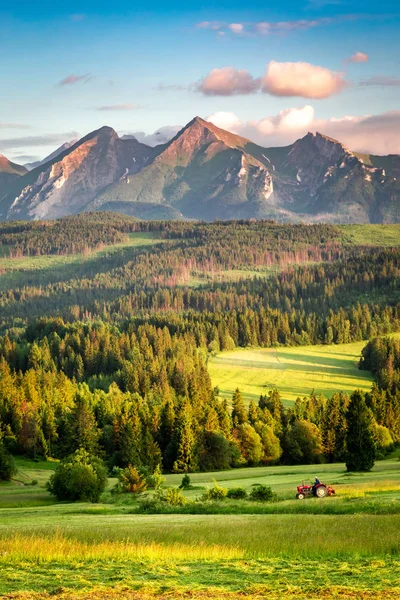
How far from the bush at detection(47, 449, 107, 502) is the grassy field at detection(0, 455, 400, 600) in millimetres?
25689

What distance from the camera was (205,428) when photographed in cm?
12175

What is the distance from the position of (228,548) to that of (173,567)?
3.93 meters

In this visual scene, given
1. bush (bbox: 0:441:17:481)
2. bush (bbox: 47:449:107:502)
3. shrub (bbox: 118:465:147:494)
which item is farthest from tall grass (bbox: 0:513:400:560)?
bush (bbox: 0:441:17:481)

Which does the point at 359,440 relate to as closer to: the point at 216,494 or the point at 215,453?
the point at 216,494

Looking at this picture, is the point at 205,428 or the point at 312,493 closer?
the point at 312,493

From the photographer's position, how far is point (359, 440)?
86.4 metres

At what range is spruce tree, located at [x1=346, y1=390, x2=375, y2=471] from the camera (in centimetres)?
8481

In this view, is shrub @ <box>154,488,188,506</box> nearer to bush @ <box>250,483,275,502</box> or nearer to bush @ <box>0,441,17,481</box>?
bush @ <box>250,483,275,502</box>

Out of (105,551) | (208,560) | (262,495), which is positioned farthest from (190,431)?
(208,560)

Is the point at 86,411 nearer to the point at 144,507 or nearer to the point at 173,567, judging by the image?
the point at 144,507

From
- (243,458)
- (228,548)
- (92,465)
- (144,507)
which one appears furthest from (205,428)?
(228,548)

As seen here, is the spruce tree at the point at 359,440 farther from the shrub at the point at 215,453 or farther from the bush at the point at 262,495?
the bush at the point at 262,495

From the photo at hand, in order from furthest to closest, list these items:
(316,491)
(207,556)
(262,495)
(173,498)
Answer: (173,498) < (262,495) < (316,491) < (207,556)

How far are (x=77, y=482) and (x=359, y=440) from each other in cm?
3275
